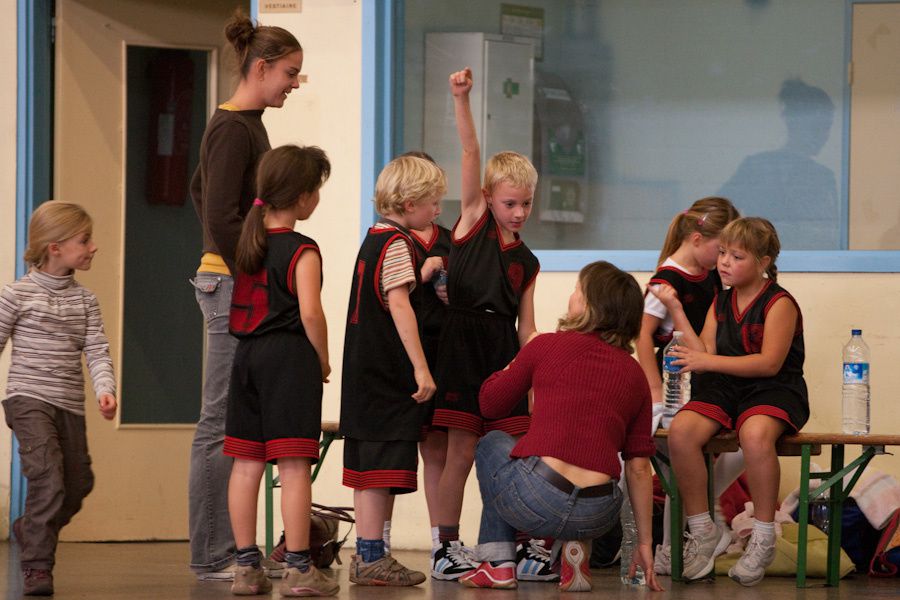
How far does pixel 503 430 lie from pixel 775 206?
1990mm

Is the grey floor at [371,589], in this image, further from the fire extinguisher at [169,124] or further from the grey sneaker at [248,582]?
the fire extinguisher at [169,124]

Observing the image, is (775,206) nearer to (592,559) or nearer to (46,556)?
(592,559)

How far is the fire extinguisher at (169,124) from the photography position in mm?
5676

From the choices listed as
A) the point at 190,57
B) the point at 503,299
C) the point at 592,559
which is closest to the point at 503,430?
the point at 503,299

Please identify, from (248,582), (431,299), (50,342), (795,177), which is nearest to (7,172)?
(50,342)

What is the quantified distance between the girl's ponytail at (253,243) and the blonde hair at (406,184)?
0.44m

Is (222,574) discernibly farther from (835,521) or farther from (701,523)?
(835,521)

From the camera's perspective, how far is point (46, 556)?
11.7 ft

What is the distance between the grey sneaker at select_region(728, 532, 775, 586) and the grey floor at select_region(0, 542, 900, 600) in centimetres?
A: 4

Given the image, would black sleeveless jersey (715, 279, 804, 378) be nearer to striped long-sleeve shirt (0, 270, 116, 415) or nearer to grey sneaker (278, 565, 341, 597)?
grey sneaker (278, 565, 341, 597)

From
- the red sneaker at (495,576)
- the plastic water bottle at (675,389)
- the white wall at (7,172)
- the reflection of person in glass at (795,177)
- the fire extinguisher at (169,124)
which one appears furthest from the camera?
the fire extinguisher at (169,124)

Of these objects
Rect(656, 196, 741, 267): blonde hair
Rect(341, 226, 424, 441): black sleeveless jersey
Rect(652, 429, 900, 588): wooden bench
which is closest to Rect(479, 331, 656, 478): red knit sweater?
Rect(341, 226, 424, 441): black sleeveless jersey

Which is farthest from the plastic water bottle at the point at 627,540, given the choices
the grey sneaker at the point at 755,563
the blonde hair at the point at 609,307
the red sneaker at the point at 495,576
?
the blonde hair at the point at 609,307

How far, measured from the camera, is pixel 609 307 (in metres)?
3.61
